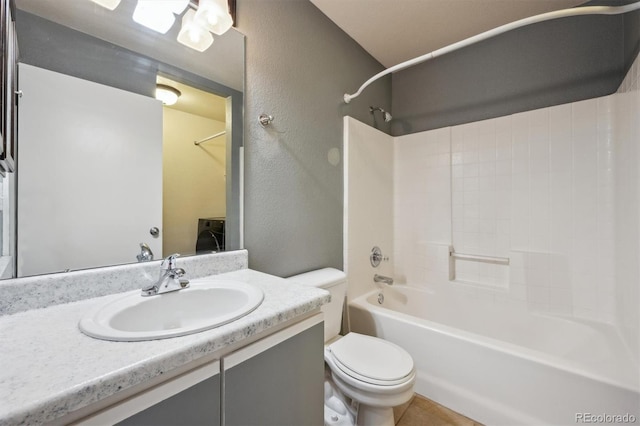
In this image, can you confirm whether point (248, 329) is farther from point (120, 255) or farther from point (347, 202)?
point (347, 202)

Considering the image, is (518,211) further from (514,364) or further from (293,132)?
(293,132)

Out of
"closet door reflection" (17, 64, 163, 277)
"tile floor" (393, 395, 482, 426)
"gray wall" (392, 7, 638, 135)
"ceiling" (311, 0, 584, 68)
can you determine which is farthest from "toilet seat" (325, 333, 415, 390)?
"ceiling" (311, 0, 584, 68)

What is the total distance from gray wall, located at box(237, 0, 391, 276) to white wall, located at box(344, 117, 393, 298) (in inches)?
3.2

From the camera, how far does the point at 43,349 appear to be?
551 millimetres

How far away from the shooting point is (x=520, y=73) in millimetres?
1924

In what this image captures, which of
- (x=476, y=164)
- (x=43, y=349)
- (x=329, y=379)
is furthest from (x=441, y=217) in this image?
(x=43, y=349)

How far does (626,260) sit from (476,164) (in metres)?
1.01

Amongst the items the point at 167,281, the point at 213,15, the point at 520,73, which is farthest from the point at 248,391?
the point at 520,73

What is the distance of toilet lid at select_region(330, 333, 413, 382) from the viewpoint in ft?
3.83

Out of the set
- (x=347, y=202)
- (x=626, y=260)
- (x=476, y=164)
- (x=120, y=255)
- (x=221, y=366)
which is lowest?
(x=221, y=366)

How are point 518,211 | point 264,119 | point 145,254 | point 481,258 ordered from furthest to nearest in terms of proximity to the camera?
point 481,258
point 518,211
point 264,119
point 145,254

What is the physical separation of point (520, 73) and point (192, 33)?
2.21 metres

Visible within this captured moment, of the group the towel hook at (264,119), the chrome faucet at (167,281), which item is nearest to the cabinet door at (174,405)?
the chrome faucet at (167,281)

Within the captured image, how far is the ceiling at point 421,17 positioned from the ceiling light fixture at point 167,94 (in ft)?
3.78
